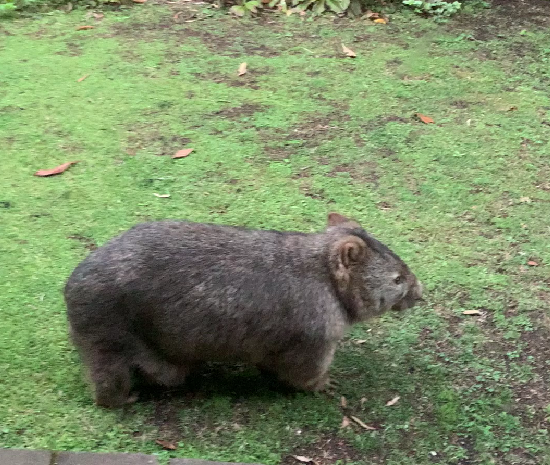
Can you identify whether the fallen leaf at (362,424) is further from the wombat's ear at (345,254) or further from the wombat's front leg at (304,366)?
the wombat's ear at (345,254)

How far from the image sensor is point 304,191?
16.8ft

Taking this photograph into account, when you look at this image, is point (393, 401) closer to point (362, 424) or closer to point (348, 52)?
point (362, 424)

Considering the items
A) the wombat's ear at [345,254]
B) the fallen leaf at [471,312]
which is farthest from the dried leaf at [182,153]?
the fallen leaf at [471,312]

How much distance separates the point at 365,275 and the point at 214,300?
0.83m

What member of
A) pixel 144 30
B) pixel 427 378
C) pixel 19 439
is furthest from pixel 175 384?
pixel 144 30

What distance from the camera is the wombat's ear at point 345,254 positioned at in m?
3.41

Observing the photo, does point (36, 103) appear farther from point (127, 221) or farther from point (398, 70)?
point (398, 70)

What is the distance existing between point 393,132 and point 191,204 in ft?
6.61

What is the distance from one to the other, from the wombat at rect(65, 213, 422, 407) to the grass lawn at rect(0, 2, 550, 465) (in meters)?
0.30

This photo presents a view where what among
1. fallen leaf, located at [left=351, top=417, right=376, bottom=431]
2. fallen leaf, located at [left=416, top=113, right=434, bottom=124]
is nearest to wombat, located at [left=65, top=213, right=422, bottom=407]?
fallen leaf, located at [left=351, top=417, right=376, bottom=431]

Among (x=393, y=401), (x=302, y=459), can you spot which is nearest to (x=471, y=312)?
(x=393, y=401)

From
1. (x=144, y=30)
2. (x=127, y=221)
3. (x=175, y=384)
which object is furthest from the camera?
(x=144, y=30)

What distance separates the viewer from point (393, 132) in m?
5.83

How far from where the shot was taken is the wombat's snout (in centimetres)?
369
